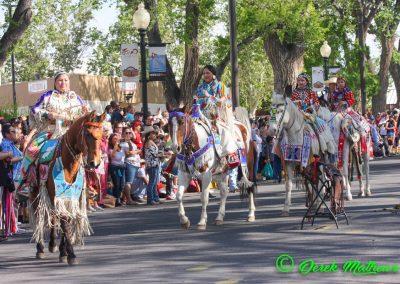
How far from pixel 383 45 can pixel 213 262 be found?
1650 inches

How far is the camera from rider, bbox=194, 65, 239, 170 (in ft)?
53.1

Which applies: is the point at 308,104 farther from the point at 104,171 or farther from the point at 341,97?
the point at 104,171

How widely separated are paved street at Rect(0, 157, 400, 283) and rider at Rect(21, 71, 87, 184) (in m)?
1.52

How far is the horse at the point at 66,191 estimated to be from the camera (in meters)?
12.2

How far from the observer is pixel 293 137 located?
1677 cm

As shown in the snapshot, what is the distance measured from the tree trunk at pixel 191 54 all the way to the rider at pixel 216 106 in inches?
670

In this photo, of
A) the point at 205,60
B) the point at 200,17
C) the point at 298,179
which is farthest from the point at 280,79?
the point at 205,60

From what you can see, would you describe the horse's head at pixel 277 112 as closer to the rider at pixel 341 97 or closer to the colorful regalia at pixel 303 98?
the colorful regalia at pixel 303 98

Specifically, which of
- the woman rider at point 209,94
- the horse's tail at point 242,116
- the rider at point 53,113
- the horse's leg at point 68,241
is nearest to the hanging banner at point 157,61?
the horse's tail at point 242,116

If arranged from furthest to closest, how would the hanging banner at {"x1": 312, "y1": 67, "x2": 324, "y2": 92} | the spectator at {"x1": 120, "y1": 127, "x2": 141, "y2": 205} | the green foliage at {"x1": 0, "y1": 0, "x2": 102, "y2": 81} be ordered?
the green foliage at {"x1": 0, "y1": 0, "x2": 102, "y2": 81}, the hanging banner at {"x1": 312, "y1": 67, "x2": 324, "y2": 92}, the spectator at {"x1": 120, "y1": 127, "x2": 141, "y2": 205}

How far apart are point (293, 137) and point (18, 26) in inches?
419

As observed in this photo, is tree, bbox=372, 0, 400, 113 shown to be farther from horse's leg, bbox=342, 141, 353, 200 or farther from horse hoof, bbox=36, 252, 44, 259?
horse hoof, bbox=36, 252, 44, 259

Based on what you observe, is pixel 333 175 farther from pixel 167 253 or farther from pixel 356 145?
pixel 356 145

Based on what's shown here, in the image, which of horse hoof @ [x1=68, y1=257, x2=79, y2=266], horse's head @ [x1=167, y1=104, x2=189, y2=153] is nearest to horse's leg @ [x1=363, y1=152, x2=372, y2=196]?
horse's head @ [x1=167, y1=104, x2=189, y2=153]
